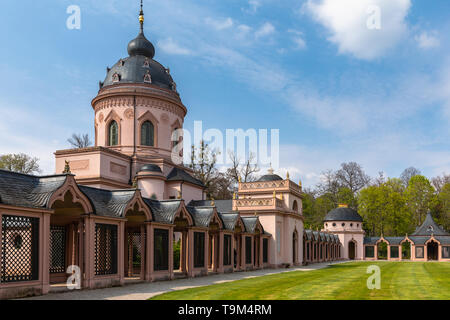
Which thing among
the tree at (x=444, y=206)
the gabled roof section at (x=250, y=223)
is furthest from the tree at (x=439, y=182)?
the gabled roof section at (x=250, y=223)

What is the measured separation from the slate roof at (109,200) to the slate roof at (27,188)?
147 cm

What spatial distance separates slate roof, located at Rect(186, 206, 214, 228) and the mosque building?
6cm

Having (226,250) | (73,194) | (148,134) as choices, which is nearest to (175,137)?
(148,134)

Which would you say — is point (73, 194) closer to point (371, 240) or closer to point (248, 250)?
point (248, 250)

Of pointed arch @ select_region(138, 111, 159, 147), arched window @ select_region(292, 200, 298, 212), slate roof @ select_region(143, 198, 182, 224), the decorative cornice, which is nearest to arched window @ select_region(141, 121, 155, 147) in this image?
pointed arch @ select_region(138, 111, 159, 147)

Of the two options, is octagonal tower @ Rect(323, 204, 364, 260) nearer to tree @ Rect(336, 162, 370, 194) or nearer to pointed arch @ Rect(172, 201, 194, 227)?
tree @ Rect(336, 162, 370, 194)

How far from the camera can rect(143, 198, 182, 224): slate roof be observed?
22.3 metres

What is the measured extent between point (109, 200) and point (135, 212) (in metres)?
1.93

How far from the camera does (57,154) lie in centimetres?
3656

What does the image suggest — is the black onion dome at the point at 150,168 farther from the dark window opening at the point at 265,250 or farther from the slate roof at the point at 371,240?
the slate roof at the point at 371,240

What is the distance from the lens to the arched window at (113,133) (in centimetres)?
4031
